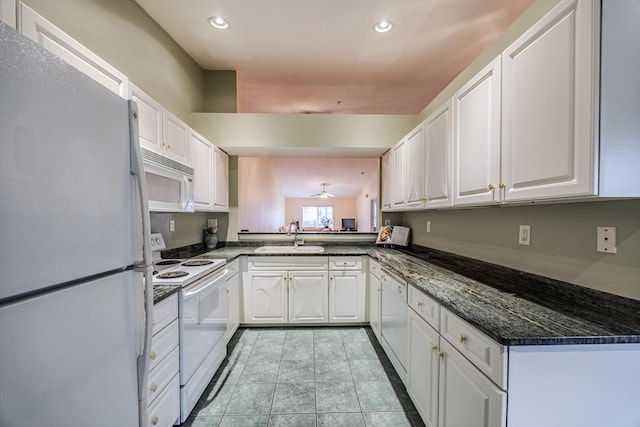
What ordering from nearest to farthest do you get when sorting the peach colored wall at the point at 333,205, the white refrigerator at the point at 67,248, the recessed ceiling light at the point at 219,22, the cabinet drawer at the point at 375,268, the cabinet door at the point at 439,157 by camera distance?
the white refrigerator at the point at 67,248 → the cabinet door at the point at 439,157 → the recessed ceiling light at the point at 219,22 → the cabinet drawer at the point at 375,268 → the peach colored wall at the point at 333,205

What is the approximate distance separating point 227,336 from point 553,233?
8.32 ft

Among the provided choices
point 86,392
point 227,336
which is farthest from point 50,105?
point 227,336

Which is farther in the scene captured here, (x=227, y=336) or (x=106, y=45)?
(x=227, y=336)

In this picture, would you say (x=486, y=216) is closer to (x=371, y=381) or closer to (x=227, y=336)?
(x=371, y=381)

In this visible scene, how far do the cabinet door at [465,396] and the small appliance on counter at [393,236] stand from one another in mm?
1826

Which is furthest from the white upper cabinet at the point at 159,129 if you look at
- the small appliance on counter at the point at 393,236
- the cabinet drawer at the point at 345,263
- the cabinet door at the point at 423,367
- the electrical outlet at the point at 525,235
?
the electrical outlet at the point at 525,235

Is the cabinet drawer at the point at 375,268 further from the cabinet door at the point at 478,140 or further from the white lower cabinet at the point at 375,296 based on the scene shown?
the cabinet door at the point at 478,140

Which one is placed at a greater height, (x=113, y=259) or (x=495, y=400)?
(x=113, y=259)

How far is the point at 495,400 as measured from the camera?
2.87 feet

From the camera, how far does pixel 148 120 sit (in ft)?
5.50

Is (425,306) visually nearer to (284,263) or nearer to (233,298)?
(284,263)

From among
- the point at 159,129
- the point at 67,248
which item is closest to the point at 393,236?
the point at 159,129

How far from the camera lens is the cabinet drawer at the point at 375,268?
239 cm

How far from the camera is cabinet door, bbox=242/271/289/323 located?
2.73m
